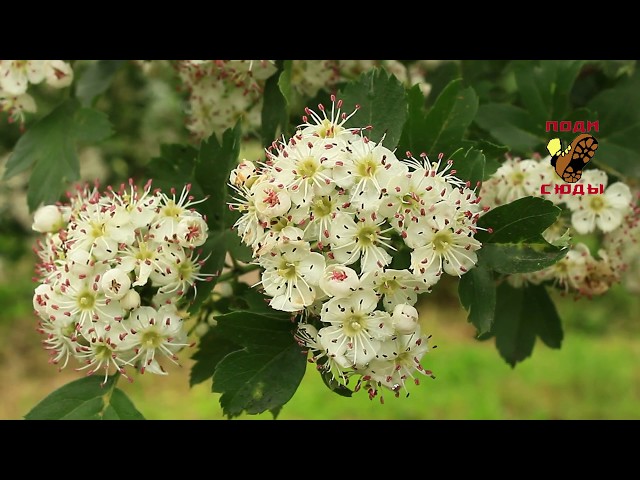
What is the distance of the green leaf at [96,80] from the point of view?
6.59ft

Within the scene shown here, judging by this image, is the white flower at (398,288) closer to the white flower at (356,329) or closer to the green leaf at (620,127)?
the white flower at (356,329)

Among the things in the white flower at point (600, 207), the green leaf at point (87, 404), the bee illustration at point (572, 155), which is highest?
the bee illustration at point (572, 155)

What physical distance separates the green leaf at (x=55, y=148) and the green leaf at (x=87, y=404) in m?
0.55

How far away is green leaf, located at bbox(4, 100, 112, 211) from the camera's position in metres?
1.82

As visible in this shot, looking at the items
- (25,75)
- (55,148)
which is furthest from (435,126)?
(25,75)

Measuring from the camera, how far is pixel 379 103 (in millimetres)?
1369

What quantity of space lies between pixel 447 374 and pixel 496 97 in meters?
2.89

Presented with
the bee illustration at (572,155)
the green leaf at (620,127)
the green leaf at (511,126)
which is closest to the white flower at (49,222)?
the green leaf at (511,126)

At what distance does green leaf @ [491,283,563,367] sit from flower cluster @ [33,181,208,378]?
82cm

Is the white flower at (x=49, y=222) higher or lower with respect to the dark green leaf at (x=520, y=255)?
lower

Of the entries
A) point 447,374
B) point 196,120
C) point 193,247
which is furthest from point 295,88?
point 447,374

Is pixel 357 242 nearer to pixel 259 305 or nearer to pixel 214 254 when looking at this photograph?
pixel 259 305

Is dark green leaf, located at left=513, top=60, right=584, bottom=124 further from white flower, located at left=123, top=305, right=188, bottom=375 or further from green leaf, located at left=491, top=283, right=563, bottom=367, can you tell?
white flower, located at left=123, top=305, right=188, bottom=375

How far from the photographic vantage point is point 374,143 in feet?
4.11
